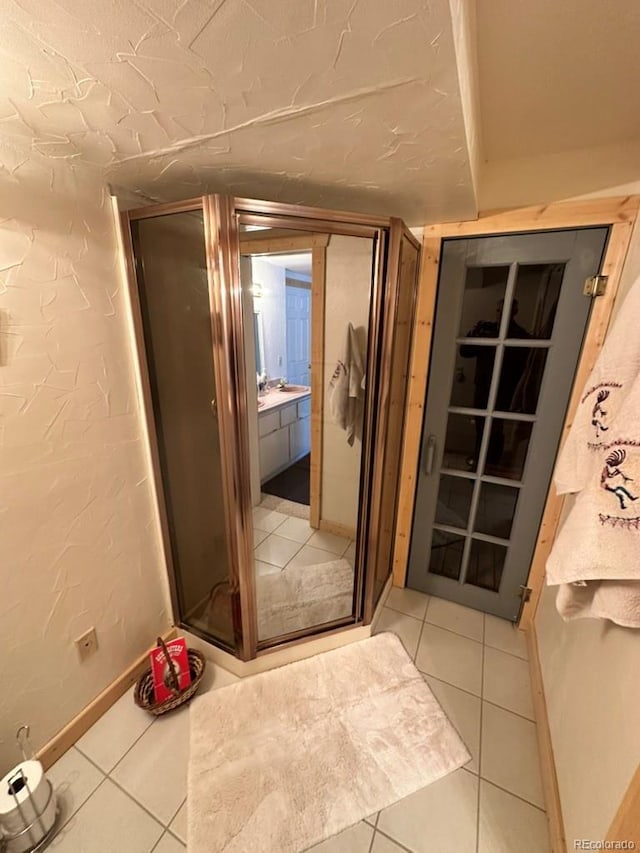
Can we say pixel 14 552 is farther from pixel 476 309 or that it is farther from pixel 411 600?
pixel 476 309

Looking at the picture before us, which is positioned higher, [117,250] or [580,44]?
[580,44]

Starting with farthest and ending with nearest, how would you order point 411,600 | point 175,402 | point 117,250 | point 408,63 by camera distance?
point 411,600, point 175,402, point 117,250, point 408,63

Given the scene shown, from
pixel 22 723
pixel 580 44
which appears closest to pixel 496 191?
pixel 580 44

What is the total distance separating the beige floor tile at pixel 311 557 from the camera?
7.34ft

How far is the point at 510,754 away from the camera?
4.25ft

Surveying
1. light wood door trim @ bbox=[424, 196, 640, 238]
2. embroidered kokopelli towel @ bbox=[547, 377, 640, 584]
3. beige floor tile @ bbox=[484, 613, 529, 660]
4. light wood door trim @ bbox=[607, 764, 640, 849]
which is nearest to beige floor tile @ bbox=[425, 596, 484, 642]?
beige floor tile @ bbox=[484, 613, 529, 660]

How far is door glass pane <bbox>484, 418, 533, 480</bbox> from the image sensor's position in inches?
64.9

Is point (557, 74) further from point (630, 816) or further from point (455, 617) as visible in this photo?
point (455, 617)

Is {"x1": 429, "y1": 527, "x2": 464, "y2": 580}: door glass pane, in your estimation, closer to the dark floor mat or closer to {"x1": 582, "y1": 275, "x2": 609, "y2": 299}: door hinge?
the dark floor mat

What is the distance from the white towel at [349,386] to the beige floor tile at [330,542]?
77cm

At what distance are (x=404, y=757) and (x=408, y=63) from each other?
2.03 m

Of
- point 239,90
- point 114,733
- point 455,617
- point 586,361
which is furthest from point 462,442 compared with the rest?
point 114,733

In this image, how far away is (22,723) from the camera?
1.15 metres

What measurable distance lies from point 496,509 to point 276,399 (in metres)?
1.78
